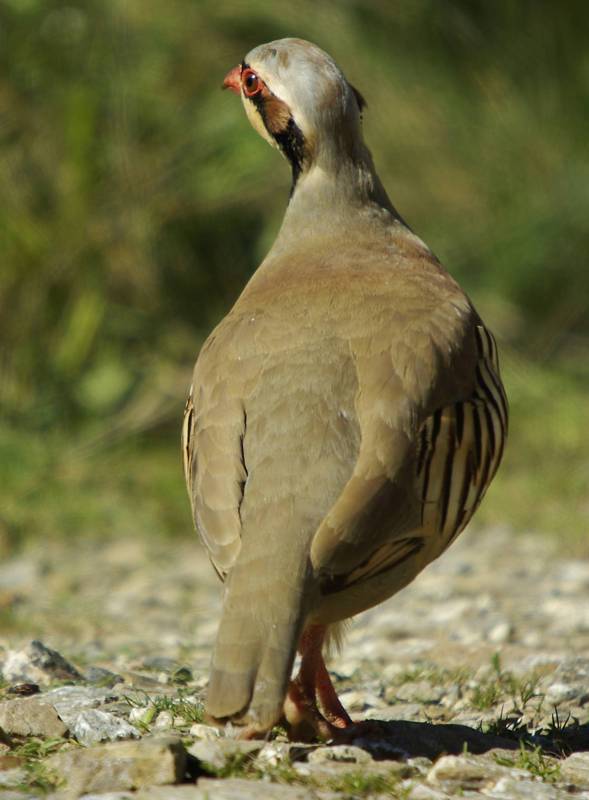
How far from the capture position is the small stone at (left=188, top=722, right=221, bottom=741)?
3.74 metres

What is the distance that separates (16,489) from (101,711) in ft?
16.0

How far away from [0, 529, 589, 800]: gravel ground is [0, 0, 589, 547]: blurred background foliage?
71cm

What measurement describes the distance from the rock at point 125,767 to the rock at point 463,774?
0.64 metres

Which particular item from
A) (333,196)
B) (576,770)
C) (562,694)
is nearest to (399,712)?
(562,694)

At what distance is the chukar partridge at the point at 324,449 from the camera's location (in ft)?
11.6

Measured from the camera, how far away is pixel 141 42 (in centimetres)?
1070

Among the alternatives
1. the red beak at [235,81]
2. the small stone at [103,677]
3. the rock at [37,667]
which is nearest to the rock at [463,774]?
the small stone at [103,677]

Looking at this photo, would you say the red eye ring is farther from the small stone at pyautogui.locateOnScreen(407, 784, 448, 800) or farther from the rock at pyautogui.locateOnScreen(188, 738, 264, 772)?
the small stone at pyautogui.locateOnScreen(407, 784, 448, 800)

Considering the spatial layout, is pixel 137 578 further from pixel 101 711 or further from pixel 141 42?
pixel 141 42

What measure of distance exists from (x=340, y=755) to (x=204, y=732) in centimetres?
38

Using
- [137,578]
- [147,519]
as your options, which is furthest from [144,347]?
[137,578]

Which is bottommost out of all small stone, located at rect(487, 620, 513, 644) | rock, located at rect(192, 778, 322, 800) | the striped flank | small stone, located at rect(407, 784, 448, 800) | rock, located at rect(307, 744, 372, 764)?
small stone, located at rect(407, 784, 448, 800)

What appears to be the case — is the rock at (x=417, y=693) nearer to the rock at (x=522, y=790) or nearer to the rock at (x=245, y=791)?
the rock at (x=522, y=790)

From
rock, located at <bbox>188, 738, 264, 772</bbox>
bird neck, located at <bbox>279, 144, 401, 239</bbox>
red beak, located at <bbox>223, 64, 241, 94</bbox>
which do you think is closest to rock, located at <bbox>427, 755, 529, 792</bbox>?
rock, located at <bbox>188, 738, 264, 772</bbox>
